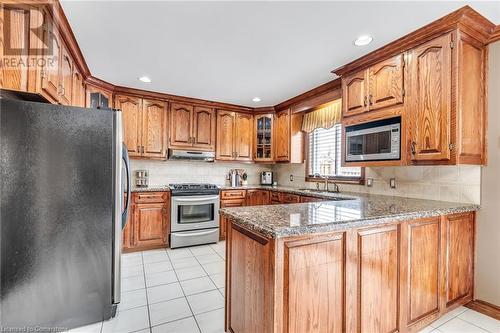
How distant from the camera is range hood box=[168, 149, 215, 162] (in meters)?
3.94

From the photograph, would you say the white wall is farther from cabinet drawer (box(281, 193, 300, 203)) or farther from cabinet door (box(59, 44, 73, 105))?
cabinet door (box(59, 44, 73, 105))

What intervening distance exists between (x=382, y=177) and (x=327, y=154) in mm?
1110

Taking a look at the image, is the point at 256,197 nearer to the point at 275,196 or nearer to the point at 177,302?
the point at 275,196

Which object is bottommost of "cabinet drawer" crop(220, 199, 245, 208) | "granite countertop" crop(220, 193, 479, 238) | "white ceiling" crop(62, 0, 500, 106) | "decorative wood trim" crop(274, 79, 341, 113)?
"cabinet drawer" crop(220, 199, 245, 208)

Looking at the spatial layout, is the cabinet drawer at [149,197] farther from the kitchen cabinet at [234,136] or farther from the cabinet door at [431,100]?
the cabinet door at [431,100]

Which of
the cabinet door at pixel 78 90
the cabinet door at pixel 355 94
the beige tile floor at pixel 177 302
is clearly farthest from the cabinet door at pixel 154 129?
the cabinet door at pixel 355 94

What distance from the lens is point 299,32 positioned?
6.68 ft

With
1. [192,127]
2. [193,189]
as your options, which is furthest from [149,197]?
[192,127]

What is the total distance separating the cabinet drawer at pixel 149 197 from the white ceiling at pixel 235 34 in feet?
5.37

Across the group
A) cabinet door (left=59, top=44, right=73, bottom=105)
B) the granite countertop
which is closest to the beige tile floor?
the granite countertop

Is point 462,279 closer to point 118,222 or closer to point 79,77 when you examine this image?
point 118,222

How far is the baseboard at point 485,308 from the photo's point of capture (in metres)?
2.00

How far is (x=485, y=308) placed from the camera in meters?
2.06

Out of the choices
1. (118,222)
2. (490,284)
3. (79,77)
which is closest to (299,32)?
(118,222)
